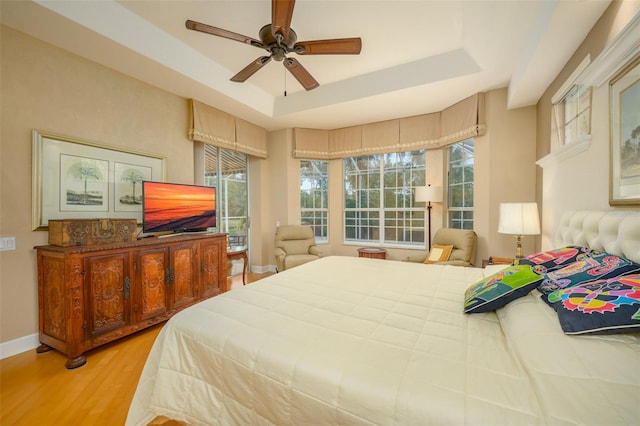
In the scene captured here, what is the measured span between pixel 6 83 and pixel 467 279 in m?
4.05

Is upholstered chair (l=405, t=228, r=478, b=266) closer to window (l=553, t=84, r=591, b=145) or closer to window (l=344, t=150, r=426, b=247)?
window (l=344, t=150, r=426, b=247)

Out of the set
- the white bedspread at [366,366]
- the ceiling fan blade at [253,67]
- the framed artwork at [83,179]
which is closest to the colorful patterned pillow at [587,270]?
the white bedspread at [366,366]

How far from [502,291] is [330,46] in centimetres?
211

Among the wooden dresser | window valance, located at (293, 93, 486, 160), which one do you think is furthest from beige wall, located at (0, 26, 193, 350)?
window valance, located at (293, 93, 486, 160)

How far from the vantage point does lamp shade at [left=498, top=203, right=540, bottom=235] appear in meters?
2.43

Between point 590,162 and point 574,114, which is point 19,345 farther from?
point 574,114

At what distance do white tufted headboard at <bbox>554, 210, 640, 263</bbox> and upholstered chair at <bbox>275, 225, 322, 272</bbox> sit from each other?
3147 mm

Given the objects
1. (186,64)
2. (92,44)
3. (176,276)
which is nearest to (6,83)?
(92,44)

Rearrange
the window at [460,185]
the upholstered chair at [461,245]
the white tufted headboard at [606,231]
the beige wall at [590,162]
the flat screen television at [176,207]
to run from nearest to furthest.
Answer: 1. the white tufted headboard at [606,231]
2. the beige wall at [590,162]
3. the flat screen television at [176,207]
4. the upholstered chair at [461,245]
5. the window at [460,185]

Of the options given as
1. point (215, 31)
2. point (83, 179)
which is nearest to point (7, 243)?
point (83, 179)

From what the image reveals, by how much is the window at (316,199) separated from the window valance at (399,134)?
0.29 meters

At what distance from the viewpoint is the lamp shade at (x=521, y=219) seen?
7.97 ft

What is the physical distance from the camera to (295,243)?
449cm

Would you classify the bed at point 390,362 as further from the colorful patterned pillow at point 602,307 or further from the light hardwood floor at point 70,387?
the light hardwood floor at point 70,387
